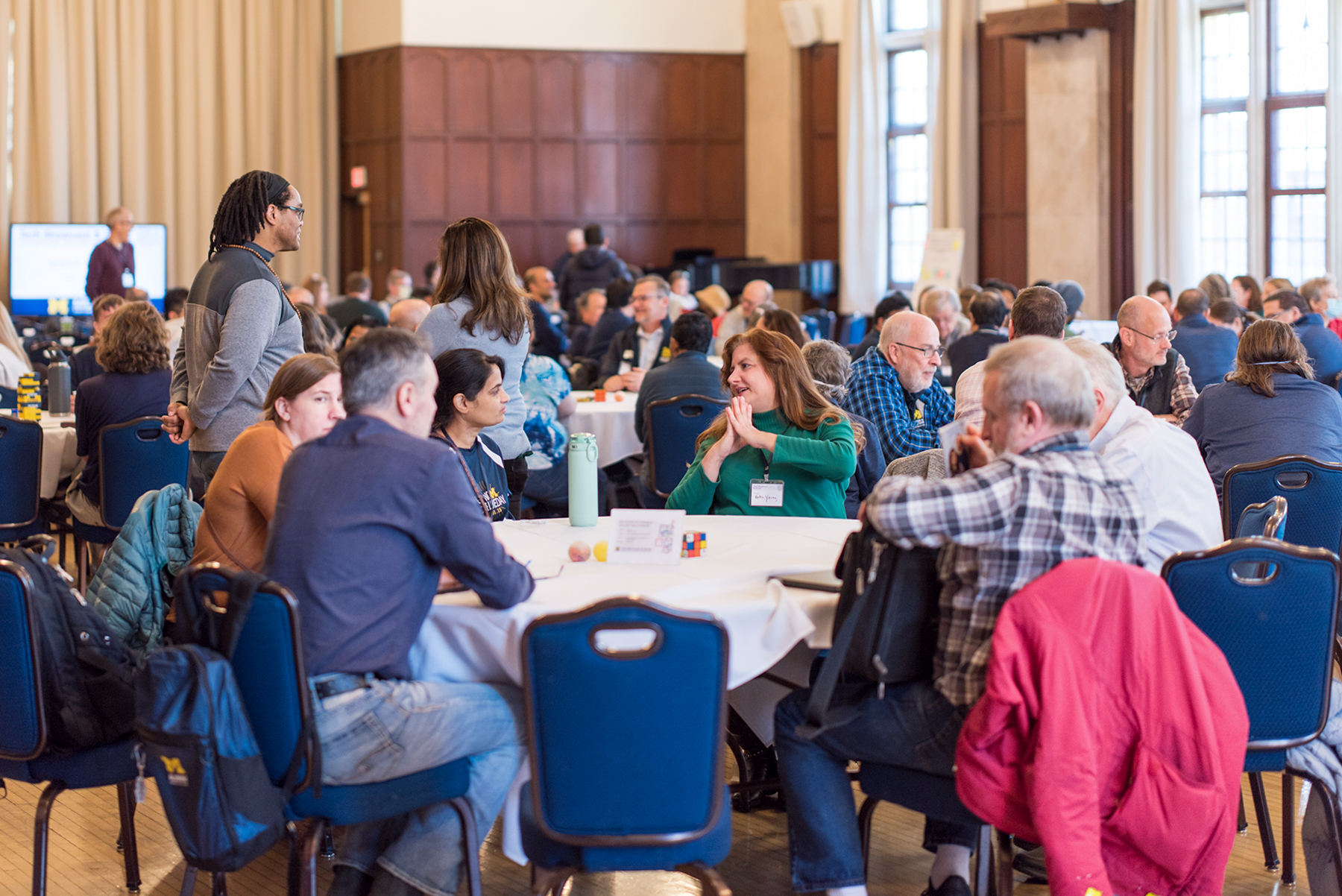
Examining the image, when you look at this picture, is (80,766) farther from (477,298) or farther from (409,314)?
(409,314)

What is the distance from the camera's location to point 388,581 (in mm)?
2533

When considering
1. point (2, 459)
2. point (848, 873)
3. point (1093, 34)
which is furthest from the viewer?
point (1093, 34)

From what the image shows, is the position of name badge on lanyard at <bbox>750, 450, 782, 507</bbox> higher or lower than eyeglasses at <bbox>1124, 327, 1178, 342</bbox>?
lower

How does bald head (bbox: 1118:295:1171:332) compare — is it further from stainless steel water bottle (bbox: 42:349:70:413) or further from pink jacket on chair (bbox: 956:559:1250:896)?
stainless steel water bottle (bbox: 42:349:70:413)

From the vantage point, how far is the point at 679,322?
5844 mm

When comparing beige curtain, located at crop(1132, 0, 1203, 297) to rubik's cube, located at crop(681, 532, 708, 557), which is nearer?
rubik's cube, located at crop(681, 532, 708, 557)

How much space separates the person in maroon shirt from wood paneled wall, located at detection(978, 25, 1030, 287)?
809 cm

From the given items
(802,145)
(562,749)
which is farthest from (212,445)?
(802,145)

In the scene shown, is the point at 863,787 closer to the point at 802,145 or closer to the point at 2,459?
the point at 2,459

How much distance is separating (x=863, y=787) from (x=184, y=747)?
4.12ft

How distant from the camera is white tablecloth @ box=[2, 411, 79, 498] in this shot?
5766 millimetres

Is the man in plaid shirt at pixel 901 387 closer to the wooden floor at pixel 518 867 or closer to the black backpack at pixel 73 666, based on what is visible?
the wooden floor at pixel 518 867

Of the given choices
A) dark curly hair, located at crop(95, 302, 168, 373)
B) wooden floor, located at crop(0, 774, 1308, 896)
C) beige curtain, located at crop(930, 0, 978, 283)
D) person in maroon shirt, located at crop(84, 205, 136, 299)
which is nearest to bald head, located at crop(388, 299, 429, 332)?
dark curly hair, located at crop(95, 302, 168, 373)

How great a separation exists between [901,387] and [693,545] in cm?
204
